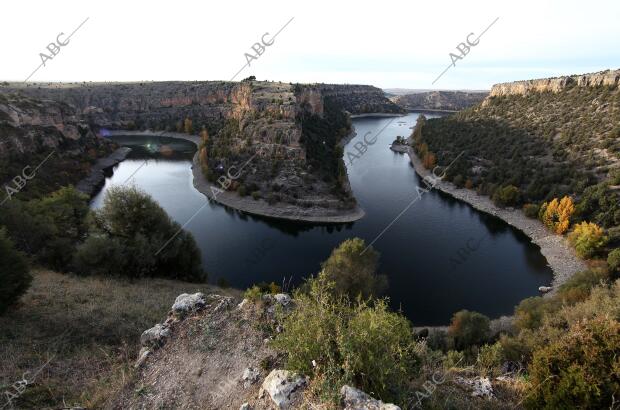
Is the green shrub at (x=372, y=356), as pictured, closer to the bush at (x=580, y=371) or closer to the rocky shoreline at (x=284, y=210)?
the bush at (x=580, y=371)

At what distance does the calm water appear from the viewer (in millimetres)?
27484

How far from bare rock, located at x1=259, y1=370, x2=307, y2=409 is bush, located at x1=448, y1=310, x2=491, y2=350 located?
16.6 m

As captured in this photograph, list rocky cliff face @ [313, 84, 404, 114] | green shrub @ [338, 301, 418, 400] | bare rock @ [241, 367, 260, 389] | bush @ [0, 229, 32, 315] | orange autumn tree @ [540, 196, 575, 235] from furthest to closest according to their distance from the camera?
rocky cliff face @ [313, 84, 404, 114] → orange autumn tree @ [540, 196, 575, 235] → bush @ [0, 229, 32, 315] → bare rock @ [241, 367, 260, 389] → green shrub @ [338, 301, 418, 400]

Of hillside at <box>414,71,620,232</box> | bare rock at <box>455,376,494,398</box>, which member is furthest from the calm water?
bare rock at <box>455,376,494,398</box>

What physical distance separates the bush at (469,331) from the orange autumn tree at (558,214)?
23.5 meters

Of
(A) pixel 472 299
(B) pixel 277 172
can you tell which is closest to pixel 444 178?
(B) pixel 277 172

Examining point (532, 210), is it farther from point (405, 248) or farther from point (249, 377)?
point (249, 377)

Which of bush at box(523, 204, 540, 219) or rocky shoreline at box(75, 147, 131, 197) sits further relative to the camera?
rocky shoreline at box(75, 147, 131, 197)

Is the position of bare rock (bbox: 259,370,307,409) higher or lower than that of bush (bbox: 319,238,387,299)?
higher

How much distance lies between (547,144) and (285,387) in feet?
203

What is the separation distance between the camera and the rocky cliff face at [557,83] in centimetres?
5772

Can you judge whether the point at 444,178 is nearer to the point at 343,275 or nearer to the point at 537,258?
the point at 537,258

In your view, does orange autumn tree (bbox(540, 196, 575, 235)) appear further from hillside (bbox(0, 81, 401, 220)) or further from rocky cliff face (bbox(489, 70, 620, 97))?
rocky cliff face (bbox(489, 70, 620, 97))

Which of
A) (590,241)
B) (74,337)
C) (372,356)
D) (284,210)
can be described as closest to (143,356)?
(74,337)
